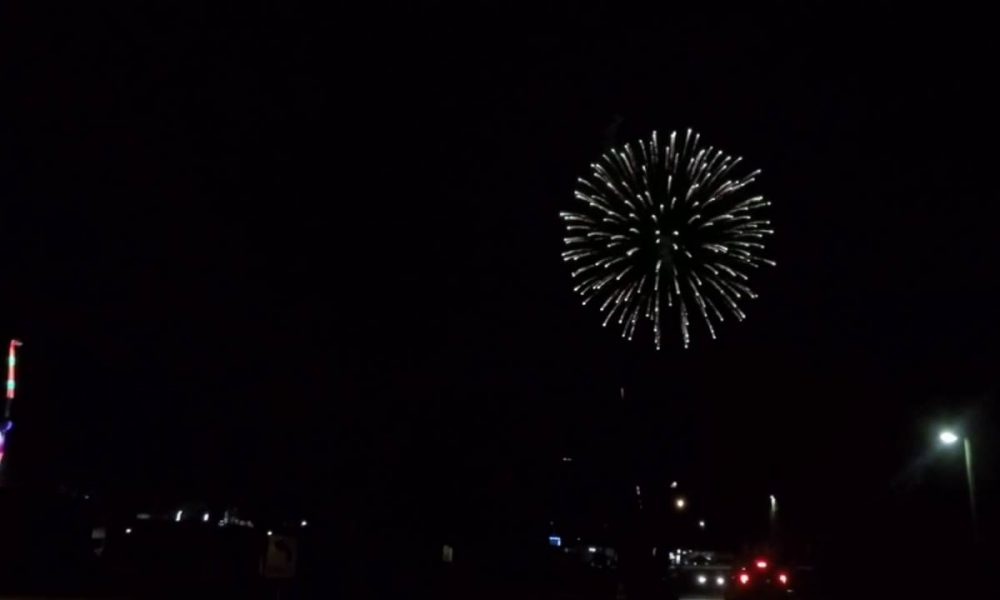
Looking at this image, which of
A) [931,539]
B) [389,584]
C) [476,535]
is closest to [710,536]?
[476,535]

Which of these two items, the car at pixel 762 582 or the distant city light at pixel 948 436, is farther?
the car at pixel 762 582

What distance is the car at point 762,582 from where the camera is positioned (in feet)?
117

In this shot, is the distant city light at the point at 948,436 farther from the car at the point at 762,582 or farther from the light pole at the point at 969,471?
the car at the point at 762,582

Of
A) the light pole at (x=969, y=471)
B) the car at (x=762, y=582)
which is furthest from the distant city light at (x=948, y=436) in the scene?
the car at (x=762, y=582)

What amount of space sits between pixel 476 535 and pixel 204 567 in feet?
60.4

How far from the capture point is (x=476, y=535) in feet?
172

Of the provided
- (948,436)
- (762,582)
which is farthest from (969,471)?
(762,582)

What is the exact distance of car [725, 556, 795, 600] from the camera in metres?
35.7

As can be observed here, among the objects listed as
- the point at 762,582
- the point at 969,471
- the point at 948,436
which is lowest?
the point at 762,582

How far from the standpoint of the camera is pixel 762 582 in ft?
118

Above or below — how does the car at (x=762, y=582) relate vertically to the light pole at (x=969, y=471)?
below

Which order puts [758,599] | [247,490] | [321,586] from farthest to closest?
[247,490] < [758,599] < [321,586]

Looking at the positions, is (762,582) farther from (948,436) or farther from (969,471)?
(948,436)

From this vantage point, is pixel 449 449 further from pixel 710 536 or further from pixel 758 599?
pixel 710 536
